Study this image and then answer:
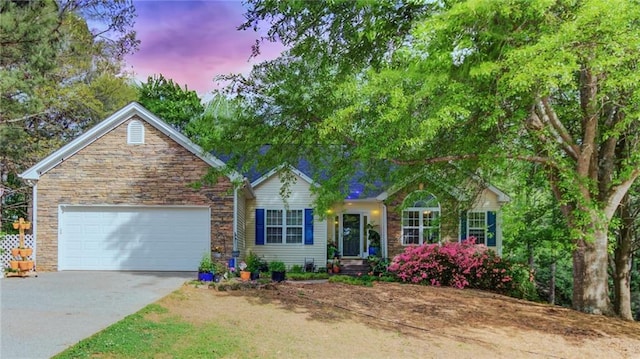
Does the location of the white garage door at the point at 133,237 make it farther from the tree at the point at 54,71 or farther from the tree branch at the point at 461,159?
the tree branch at the point at 461,159

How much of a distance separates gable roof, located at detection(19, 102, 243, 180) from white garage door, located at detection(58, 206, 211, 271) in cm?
147

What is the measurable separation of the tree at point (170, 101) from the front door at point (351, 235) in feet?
37.7

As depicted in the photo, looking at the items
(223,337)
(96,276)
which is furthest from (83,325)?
(96,276)

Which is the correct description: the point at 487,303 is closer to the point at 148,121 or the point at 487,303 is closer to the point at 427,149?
the point at 427,149

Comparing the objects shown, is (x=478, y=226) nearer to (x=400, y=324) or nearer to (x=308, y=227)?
(x=308, y=227)

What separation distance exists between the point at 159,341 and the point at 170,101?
2118 cm

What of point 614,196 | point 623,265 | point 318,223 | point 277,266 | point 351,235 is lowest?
point 277,266

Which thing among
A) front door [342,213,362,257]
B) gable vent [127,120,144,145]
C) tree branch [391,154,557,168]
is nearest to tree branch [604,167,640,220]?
tree branch [391,154,557,168]

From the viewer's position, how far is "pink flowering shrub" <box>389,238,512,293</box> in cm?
1408

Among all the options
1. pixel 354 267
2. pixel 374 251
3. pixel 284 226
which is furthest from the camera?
pixel 374 251

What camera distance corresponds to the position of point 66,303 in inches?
362

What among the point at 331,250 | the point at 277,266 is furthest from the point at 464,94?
the point at 331,250

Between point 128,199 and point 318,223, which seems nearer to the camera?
point 128,199

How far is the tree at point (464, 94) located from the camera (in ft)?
23.4
